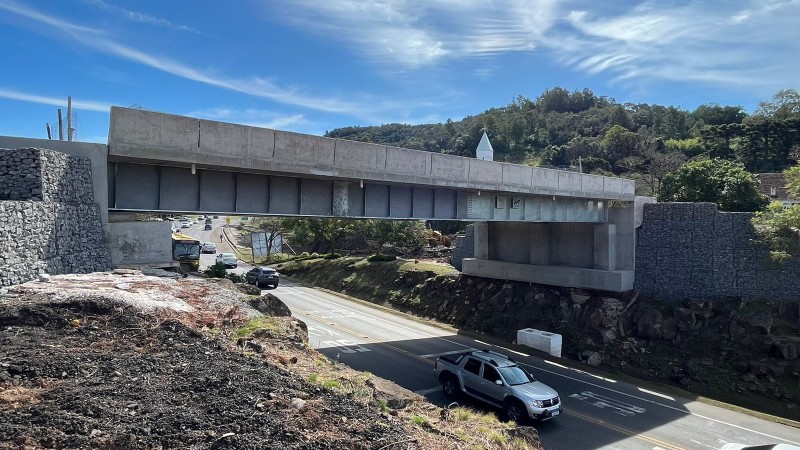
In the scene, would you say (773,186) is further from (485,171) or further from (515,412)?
(515,412)

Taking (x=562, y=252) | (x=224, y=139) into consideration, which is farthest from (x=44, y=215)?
(x=562, y=252)

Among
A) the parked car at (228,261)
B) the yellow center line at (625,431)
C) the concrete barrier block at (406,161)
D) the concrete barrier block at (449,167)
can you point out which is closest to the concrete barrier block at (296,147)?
the concrete barrier block at (406,161)

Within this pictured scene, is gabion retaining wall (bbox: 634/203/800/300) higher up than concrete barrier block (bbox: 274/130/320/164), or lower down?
lower down

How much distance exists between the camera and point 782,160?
55.9 m

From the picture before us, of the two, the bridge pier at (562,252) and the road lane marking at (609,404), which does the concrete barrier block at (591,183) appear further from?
the road lane marking at (609,404)

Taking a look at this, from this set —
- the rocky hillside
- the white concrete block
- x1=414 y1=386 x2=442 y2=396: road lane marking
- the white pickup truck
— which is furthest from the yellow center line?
the white concrete block

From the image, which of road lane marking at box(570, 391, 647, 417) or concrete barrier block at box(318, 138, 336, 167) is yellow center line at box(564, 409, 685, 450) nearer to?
road lane marking at box(570, 391, 647, 417)

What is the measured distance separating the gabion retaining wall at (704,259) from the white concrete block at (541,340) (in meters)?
6.85

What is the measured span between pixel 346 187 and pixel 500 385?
339 inches

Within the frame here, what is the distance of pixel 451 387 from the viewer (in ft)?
54.1

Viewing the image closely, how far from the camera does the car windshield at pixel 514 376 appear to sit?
48.5ft

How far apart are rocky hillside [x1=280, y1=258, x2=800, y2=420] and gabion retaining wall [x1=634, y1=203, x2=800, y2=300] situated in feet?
2.76

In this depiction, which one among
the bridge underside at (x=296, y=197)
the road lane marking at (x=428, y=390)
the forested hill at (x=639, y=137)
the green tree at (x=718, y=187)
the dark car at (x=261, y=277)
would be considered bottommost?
the road lane marking at (x=428, y=390)

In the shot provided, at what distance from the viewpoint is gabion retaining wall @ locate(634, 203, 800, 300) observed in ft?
78.7
